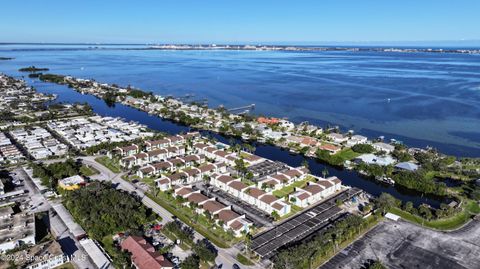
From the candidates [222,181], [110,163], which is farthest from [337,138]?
[110,163]

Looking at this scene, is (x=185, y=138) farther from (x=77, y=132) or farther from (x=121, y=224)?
(x=121, y=224)

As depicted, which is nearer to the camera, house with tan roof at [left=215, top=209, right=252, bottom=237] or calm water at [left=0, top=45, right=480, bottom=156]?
house with tan roof at [left=215, top=209, right=252, bottom=237]

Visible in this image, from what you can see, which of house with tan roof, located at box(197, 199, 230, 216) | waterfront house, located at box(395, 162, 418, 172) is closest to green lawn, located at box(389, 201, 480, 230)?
waterfront house, located at box(395, 162, 418, 172)

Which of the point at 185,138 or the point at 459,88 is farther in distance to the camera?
the point at 459,88

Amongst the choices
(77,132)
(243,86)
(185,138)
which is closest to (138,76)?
(243,86)

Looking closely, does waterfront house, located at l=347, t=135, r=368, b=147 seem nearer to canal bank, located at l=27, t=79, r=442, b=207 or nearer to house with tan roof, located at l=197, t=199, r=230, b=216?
canal bank, located at l=27, t=79, r=442, b=207

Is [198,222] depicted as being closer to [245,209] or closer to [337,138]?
[245,209]
